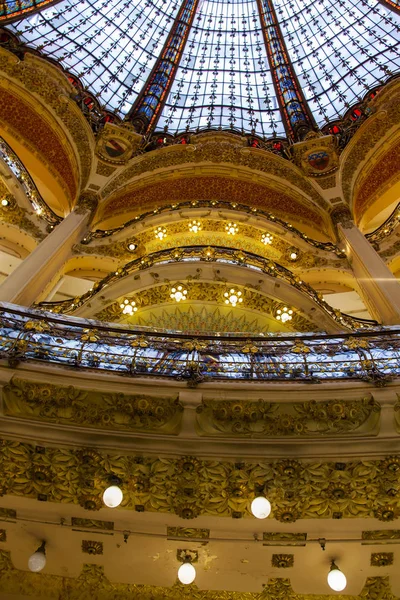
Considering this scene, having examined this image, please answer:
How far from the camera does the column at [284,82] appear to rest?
1580 cm

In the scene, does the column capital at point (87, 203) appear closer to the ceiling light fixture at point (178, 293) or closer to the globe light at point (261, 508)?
the ceiling light fixture at point (178, 293)

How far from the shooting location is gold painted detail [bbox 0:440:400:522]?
3865mm

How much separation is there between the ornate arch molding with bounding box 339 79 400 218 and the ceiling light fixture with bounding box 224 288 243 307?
6535 mm

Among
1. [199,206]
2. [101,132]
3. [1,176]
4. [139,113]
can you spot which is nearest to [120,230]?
[199,206]

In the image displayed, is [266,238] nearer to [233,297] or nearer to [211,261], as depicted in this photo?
[211,261]

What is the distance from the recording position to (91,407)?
162 inches

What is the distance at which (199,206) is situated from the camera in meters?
11.8

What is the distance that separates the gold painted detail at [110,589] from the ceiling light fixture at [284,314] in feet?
16.0

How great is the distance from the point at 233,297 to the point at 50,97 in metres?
9.12

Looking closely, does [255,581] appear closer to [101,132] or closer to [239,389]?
[239,389]

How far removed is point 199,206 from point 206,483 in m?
8.81

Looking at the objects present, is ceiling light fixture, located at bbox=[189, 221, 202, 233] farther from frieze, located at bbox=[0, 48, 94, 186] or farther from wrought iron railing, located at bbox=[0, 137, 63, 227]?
frieze, located at bbox=[0, 48, 94, 186]

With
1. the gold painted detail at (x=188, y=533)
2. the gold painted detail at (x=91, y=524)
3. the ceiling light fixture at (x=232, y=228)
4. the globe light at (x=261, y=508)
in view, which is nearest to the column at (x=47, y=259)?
the ceiling light fixture at (x=232, y=228)

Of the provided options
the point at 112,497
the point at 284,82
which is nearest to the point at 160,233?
the point at 112,497
